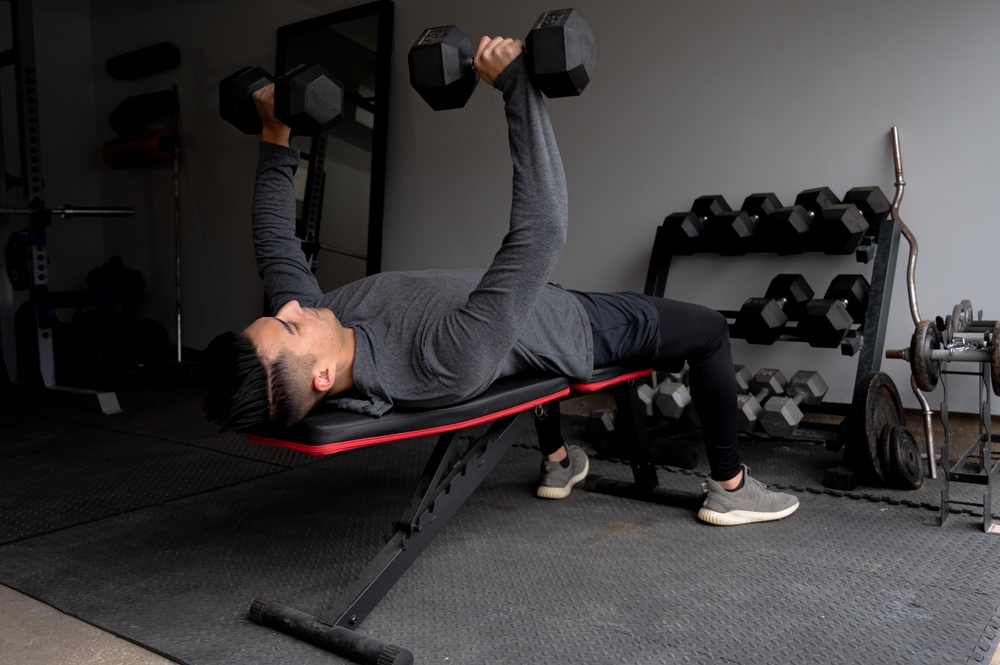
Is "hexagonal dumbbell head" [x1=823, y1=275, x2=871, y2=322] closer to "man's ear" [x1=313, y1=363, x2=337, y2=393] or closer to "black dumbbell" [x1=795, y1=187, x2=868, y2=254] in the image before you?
"black dumbbell" [x1=795, y1=187, x2=868, y2=254]

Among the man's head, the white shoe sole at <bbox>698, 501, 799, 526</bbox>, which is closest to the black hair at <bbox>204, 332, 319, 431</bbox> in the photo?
the man's head

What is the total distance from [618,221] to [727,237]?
608mm

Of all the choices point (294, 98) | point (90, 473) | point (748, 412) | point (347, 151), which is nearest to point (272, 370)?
point (294, 98)

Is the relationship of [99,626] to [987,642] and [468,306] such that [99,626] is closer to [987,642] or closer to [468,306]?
[468,306]

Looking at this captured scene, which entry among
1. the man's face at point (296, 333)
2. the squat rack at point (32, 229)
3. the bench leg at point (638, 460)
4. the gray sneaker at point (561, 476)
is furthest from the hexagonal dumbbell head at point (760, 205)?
the squat rack at point (32, 229)

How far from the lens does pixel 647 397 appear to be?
8.41 feet

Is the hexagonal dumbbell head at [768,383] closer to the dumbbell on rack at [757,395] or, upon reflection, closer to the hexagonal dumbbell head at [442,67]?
the dumbbell on rack at [757,395]

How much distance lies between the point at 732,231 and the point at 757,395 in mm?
566

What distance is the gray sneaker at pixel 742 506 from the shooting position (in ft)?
5.95

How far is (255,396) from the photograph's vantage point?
121cm

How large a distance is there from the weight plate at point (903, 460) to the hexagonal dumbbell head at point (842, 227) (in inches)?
23.2

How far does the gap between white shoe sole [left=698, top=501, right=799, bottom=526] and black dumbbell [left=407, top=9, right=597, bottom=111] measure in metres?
1.09

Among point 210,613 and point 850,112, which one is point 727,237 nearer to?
point 850,112

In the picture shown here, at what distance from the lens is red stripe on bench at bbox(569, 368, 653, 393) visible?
166cm
